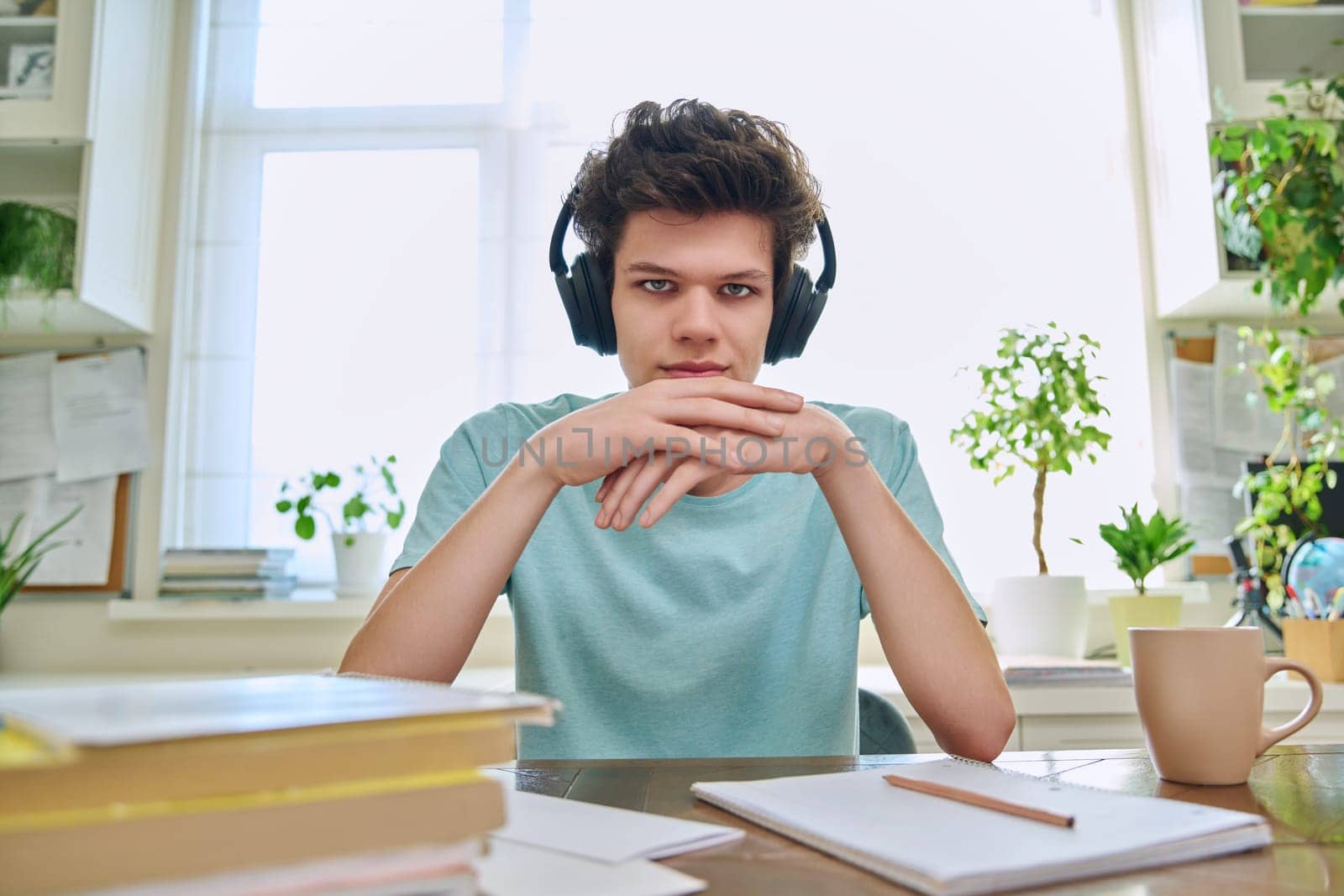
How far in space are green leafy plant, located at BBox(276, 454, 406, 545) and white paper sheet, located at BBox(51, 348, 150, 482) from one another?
37cm

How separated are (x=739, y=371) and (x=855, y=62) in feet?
5.60

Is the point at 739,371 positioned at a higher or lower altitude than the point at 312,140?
lower

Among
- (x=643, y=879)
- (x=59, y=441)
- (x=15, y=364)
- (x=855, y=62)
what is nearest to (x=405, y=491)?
(x=59, y=441)

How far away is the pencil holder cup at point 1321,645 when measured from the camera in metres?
1.78

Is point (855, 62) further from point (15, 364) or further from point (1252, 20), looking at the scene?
point (15, 364)

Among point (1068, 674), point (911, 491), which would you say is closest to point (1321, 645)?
point (1068, 674)

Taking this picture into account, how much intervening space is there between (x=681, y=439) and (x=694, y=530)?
0.35m

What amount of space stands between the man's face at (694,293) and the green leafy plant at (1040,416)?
113 cm

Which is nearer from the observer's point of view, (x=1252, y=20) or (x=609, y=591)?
(x=609, y=591)

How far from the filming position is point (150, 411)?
93.5 inches

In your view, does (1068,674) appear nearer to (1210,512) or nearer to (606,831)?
(1210,512)

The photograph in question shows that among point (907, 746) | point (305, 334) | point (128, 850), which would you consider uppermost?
point (305, 334)

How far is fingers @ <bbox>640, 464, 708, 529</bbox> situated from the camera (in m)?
0.87

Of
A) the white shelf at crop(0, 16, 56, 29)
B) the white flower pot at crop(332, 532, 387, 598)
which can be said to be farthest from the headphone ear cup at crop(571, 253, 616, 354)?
the white shelf at crop(0, 16, 56, 29)
